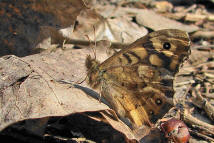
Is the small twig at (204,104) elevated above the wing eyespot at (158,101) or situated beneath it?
situated beneath

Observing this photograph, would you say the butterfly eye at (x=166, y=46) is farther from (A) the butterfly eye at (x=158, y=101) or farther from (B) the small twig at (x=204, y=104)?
(B) the small twig at (x=204, y=104)

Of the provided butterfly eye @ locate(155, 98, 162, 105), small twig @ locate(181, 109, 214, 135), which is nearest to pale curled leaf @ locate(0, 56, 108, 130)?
butterfly eye @ locate(155, 98, 162, 105)

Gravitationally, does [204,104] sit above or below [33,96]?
below

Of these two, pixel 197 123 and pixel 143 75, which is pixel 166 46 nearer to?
pixel 143 75

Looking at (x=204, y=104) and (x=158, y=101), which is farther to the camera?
(x=204, y=104)

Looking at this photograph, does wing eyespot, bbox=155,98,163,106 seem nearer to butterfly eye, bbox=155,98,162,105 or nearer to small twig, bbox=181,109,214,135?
butterfly eye, bbox=155,98,162,105

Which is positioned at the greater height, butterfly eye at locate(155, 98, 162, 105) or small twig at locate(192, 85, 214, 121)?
butterfly eye at locate(155, 98, 162, 105)

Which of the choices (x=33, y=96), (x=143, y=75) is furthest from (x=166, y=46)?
(x=33, y=96)

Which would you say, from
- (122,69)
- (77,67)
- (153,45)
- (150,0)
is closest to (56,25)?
(77,67)

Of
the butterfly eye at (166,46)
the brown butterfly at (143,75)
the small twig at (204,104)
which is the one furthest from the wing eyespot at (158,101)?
the small twig at (204,104)
